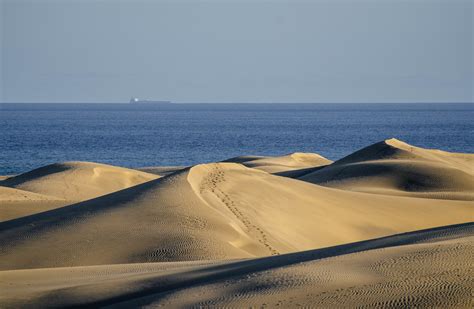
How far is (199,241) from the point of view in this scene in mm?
14938

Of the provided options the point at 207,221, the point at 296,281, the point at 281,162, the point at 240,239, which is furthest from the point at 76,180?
the point at 296,281

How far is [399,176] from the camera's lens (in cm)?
2914

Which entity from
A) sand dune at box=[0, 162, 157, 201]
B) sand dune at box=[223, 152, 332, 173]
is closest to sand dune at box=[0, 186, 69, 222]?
sand dune at box=[0, 162, 157, 201]

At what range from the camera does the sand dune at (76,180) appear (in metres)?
28.4

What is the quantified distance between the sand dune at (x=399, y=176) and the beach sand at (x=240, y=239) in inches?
2.8

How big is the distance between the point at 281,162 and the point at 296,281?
109 ft

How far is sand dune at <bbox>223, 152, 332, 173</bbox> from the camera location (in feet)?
126

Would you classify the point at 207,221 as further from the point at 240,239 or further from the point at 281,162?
the point at 281,162

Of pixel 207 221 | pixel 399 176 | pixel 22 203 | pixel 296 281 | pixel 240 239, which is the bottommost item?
pixel 22 203

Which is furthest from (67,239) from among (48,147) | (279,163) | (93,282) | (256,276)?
(48,147)

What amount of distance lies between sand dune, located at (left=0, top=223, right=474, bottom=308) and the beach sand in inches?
0.8

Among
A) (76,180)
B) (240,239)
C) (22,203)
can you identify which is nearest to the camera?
(240,239)

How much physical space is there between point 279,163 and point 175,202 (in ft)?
80.6

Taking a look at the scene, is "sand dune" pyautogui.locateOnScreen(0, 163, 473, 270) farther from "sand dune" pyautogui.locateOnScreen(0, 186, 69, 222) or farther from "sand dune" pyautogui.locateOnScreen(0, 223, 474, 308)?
"sand dune" pyautogui.locateOnScreen(0, 186, 69, 222)
